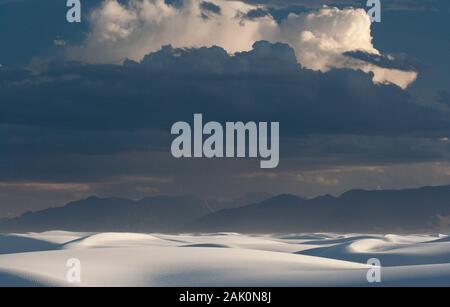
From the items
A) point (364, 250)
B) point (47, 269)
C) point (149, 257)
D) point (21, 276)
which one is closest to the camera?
point (21, 276)

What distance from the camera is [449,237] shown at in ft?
252

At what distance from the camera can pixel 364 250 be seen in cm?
6209

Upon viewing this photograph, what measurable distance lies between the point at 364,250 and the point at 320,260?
859 inches

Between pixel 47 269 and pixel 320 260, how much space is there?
1484 centimetres

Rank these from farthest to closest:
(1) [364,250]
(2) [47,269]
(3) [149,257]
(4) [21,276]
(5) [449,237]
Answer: (5) [449,237] < (1) [364,250] < (3) [149,257] < (2) [47,269] < (4) [21,276]

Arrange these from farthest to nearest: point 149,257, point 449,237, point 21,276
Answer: point 449,237 < point 149,257 < point 21,276
